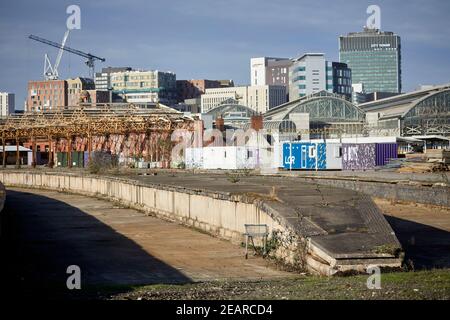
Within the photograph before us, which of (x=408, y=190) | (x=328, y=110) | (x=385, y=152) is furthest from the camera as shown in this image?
(x=328, y=110)

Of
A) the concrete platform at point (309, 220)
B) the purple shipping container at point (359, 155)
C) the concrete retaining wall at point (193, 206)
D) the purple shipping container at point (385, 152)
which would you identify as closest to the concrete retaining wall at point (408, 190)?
the concrete platform at point (309, 220)

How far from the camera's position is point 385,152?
6550 centimetres

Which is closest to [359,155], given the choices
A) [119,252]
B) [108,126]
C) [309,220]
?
[108,126]

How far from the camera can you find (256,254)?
822 inches

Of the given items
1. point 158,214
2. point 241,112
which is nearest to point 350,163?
point 158,214

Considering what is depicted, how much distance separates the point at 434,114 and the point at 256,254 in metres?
80.5

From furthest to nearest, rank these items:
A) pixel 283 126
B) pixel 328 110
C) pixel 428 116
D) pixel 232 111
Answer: pixel 232 111 < pixel 328 110 < pixel 283 126 < pixel 428 116

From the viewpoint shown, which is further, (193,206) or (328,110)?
(328,110)

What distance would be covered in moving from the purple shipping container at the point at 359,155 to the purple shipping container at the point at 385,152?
47 centimetres

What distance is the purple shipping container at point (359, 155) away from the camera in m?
65.3

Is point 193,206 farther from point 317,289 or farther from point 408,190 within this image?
point 317,289

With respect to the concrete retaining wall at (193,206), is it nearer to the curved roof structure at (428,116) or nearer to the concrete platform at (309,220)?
the concrete platform at (309,220)

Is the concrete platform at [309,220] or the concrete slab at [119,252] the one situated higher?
the concrete platform at [309,220]

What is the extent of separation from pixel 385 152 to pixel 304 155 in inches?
309
